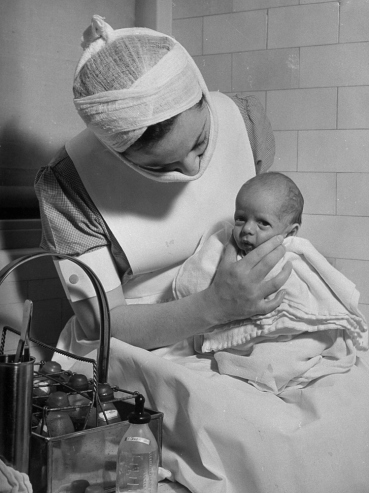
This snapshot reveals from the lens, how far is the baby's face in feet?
5.41

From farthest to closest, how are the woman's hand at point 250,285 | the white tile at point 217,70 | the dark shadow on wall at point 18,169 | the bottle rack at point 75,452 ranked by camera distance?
the white tile at point 217,70 < the dark shadow on wall at point 18,169 < the woman's hand at point 250,285 < the bottle rack at point 75,452

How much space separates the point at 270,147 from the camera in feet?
6.98

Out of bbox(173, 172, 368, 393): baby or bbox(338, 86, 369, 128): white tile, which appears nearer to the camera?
bbox(173, 172, 368, 393): baby

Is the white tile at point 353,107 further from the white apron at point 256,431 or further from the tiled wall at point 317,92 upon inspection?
the white apron at point 256,431

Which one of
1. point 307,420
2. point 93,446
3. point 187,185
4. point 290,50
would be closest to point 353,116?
point 290,50

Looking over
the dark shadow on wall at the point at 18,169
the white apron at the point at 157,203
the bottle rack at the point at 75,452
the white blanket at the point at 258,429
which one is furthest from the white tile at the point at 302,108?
the bottle rack at the point at 75,452

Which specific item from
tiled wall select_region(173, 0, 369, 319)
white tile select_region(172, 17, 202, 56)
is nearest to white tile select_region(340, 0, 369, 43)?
tiled wall select_region(173, 0, 369, 319)

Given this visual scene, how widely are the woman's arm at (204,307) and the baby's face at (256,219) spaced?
0.16 feet

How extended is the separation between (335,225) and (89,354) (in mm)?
978

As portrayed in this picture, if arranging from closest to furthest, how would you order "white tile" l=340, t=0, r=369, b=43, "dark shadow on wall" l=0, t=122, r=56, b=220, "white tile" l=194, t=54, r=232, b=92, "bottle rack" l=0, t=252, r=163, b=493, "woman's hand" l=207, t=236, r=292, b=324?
"bottle rack" l=0, t=252, r=163, b=493, "woman's hand" l=207, t=236, r=292, b=324, "dark shadow on wall" l=0, t=122, r=56, b=220, "white tile" l=340, t=0, r=369, b=43, "white tile" l=194, t=54, r=232, b=92

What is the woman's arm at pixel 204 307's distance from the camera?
160cm

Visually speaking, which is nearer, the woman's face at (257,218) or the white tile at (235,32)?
the woman's face at (257,218)

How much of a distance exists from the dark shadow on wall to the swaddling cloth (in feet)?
2.61

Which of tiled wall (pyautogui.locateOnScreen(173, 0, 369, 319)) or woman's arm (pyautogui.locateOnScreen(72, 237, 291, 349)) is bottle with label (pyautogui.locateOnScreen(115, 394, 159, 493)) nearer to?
woman's arm (pyautogui.locateOnScreen(72, 237, 291, 349))
